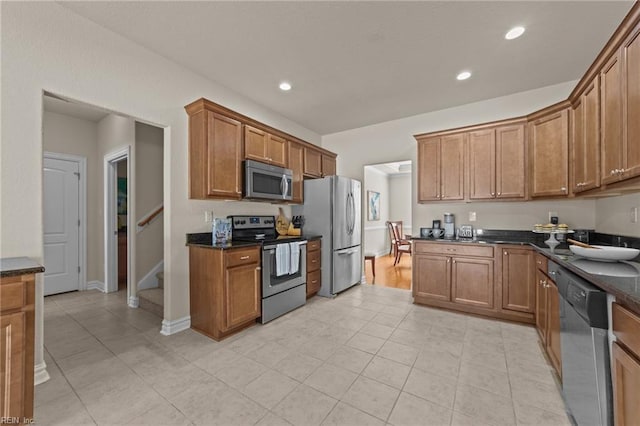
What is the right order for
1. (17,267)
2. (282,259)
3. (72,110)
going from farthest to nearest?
(72,110)
(282,259)
(17,267)

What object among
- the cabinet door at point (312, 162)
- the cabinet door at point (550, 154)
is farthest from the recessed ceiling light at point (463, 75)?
the cabinet door at point (312, 162)

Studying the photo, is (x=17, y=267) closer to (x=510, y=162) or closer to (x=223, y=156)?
(x=223, y=156)

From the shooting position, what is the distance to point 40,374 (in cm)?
193

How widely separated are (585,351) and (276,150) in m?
3.41

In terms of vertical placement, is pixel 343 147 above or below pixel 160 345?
above

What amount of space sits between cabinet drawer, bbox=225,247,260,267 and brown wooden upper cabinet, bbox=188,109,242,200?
2.16 feet

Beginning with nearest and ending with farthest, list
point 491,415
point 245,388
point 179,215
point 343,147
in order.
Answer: point 491,415, point 245,388, point 179,215, point 343,147

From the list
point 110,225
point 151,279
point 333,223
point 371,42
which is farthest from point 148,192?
point 371,42

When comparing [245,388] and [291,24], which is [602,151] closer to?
[291,24]

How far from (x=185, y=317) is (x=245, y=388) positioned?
4.54ft

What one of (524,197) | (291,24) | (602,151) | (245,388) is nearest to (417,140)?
(524,197)

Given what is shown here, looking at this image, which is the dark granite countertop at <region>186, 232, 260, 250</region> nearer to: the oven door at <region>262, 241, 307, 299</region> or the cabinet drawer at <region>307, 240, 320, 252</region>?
the oven door at <region>262, 241, 307, 299</region>

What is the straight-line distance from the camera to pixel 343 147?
5070 mm

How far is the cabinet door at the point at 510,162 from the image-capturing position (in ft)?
10.4
